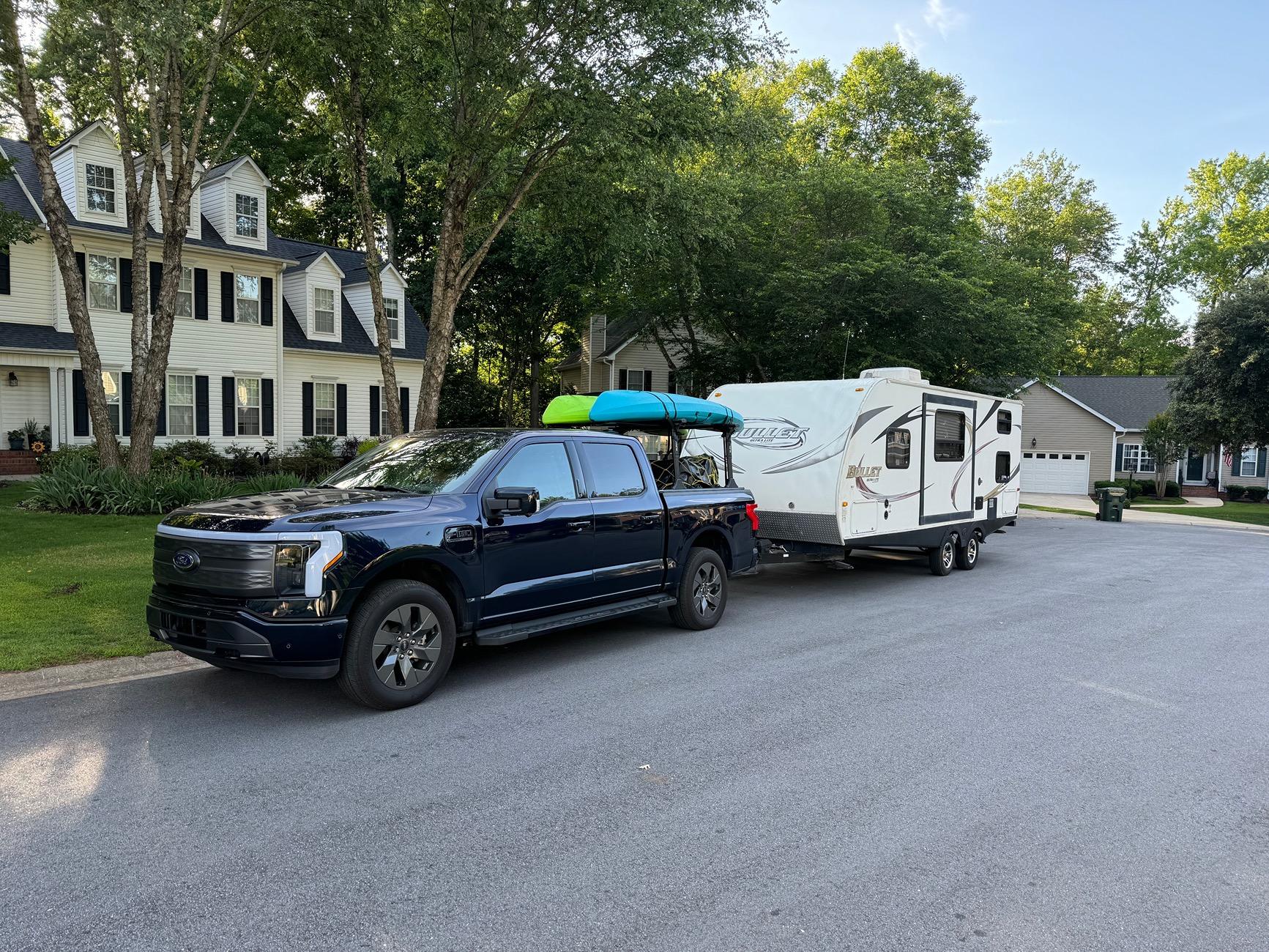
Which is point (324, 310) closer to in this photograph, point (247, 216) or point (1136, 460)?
point (247, 216)

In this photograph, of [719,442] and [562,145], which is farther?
[562,145]

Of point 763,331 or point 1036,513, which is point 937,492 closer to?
point 763,331

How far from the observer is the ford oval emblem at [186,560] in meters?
5.26

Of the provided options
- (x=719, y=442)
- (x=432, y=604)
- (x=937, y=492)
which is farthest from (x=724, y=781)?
(x=937, y=492)

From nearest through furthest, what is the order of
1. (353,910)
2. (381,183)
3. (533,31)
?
(353,910)
(533,31)
(381,183)

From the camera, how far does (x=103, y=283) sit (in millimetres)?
20875

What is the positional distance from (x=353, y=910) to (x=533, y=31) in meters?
14.2

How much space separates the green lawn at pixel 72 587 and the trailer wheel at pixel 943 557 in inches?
400

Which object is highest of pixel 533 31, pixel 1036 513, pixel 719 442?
pixel 533 31

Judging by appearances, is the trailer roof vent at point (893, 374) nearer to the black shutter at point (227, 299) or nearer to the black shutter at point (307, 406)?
the black shutter at point (227, 299)

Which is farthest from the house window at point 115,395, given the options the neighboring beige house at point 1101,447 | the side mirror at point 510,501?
the neighboring beige house at point 1101,447

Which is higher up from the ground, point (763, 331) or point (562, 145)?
point (562, 145)

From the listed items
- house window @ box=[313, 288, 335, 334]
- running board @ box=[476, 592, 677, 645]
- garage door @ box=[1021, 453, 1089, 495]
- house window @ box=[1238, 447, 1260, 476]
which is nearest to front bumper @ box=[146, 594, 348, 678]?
running board @ box=[476, 592, 677, 645]

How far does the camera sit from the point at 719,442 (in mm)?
12000
